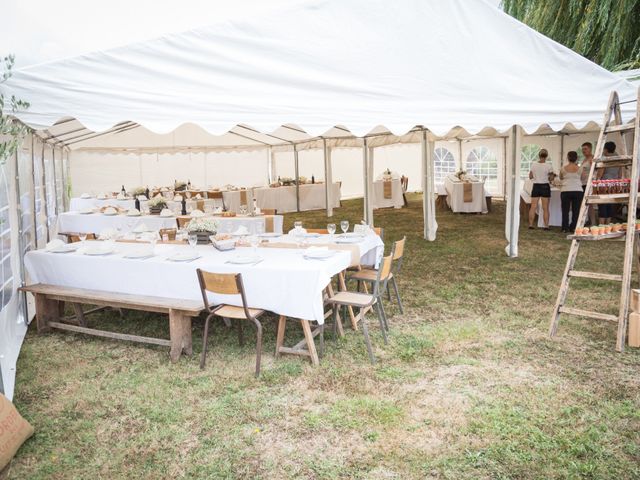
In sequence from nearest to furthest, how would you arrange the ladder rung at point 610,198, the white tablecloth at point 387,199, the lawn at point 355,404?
the lawn at point 355,404 → the ladder rung at point 610,198 → the white tablecloth at point 387,199

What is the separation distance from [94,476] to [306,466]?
1.08m

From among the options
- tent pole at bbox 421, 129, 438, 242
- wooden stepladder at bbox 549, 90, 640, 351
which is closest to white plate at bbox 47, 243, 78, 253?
wooden stepladder at bbox 549, 90, 640, 351

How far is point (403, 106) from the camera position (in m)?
4.64

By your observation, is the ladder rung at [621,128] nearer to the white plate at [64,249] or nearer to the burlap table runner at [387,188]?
the white plate at [64,249]

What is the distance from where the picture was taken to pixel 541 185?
32.8 feet

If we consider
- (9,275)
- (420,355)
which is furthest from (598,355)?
(9,275)

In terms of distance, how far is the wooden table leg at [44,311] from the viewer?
471 cm

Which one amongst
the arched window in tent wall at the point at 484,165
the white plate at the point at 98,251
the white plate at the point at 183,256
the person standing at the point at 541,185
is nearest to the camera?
the white plate at the point at 183,256

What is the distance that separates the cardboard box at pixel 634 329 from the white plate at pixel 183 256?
358 cm

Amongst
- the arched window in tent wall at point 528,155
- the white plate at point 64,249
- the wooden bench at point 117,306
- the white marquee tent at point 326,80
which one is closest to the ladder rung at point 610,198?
the white marquee tent at point 326,80

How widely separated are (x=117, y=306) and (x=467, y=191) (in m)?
10.1

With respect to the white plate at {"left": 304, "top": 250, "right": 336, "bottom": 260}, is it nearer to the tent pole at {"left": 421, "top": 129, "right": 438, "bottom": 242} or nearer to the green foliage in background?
the tent pole at {"left": 421, "top": 129, "right": 438, "bottom": 242}

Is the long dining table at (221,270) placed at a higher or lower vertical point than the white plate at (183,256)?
lower

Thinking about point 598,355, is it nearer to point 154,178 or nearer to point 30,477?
point 30,477
